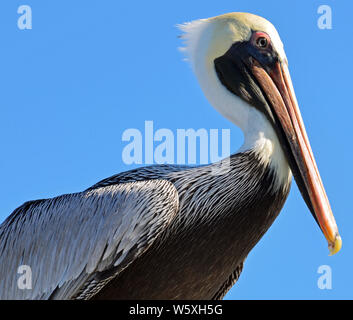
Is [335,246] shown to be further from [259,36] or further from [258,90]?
[259,36]

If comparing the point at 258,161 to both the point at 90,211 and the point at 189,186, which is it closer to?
the point at 189,186

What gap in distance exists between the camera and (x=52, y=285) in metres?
7.68

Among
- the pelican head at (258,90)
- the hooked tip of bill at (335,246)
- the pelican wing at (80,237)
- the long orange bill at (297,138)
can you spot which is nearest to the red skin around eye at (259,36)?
the pelican head at (258,90)

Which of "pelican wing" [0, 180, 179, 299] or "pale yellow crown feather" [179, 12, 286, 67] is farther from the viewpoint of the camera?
"pale yellow crown feather" [179, 12, 286, 67]

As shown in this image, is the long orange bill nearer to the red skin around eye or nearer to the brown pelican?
the brown pelican

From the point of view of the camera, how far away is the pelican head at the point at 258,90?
772cm

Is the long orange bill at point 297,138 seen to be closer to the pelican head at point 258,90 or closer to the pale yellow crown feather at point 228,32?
the pelican head at point 258,90

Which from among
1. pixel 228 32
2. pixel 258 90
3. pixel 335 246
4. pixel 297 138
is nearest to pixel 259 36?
pixel 228 32

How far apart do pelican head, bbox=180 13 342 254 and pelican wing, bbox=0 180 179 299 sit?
1057 mm

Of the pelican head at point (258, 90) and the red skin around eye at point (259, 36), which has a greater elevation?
the red skin around eye at point (259, 36)

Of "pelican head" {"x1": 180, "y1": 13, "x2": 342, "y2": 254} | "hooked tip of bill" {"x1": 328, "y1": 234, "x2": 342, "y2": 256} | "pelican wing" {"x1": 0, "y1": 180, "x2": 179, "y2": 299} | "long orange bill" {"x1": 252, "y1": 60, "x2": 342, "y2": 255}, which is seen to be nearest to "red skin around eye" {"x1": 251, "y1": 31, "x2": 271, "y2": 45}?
"pelican head" {"x1": 180, "y1": 13, "x2": 342, "y2": 254}

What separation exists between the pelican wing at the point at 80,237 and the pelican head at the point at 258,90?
3.47 feet

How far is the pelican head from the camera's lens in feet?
25.3
